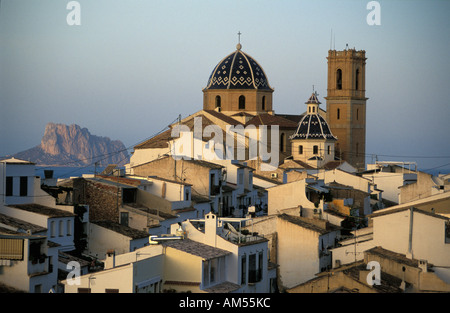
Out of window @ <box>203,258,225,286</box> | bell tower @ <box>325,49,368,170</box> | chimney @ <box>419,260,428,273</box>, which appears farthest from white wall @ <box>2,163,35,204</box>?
bell tower @ <box>325,49,368,170</box>

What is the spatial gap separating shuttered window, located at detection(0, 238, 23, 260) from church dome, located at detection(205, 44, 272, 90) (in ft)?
140

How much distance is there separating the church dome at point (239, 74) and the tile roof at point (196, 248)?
40.9 m

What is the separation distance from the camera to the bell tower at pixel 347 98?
66.6 meters

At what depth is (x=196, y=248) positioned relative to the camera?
20719 mm

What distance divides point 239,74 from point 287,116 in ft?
19.1

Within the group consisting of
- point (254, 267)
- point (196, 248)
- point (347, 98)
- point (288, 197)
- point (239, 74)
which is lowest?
point (254, 267)

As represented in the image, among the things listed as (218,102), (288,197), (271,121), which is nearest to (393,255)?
(288,197)

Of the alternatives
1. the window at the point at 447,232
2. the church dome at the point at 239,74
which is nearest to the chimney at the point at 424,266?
the window at the point at 447,232

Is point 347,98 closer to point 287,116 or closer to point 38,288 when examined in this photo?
point 287,116

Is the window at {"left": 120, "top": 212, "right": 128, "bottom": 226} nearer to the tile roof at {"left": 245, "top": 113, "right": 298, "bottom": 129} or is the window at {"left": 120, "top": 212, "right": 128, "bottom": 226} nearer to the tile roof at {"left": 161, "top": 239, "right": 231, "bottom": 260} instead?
the tile roof at {"left": 161, "top": 239, "right": 231, "bottom": 260}

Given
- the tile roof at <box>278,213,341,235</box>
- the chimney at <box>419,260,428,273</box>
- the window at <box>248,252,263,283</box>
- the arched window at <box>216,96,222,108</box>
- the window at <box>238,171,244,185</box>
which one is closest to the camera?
the window at <box>248,252,263,283</box>

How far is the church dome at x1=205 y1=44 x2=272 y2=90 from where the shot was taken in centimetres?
6206

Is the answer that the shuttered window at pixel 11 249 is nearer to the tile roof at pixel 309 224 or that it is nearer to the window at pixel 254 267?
the window at pixel 254 267

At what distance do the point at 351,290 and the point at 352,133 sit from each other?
47.0 m
